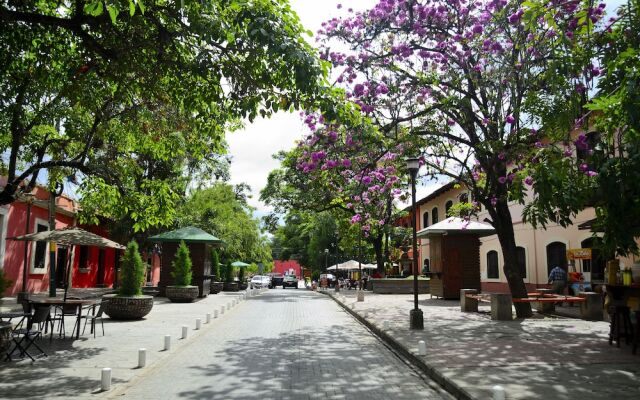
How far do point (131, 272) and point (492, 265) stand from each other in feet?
67.8

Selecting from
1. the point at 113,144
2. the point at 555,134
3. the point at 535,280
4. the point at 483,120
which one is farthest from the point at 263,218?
the point at 555,134

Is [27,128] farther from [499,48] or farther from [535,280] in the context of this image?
[535,280]

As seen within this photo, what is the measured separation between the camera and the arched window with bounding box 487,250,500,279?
2780 cm

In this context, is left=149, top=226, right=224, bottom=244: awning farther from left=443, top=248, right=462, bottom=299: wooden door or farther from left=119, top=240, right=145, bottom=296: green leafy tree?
left=443, top=248, right=462, bottom=299: wooden door

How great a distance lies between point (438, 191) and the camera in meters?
34.8

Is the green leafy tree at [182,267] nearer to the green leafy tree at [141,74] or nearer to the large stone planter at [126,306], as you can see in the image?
the large stone planter at [126,306]

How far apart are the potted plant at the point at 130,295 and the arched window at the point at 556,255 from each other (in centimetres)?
1700

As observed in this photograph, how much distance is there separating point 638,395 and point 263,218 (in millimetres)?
33994

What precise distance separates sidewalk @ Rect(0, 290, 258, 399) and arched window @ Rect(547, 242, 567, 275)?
52.4 feet

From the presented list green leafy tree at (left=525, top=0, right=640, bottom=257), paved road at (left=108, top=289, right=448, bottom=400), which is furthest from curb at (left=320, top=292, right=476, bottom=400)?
green leafy tree at (left=525, top=0, right=640, bottom=257)

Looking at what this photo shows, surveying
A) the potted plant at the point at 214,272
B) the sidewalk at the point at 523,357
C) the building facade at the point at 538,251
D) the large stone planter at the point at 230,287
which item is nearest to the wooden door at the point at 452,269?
the building facade at the point at 538,251

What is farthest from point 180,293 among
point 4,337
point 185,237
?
point 4,337

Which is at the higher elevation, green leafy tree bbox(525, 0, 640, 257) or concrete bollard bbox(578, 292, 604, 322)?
green leafy tree bbox(525, 0, 640, 257)

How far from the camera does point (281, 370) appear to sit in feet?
25.9
